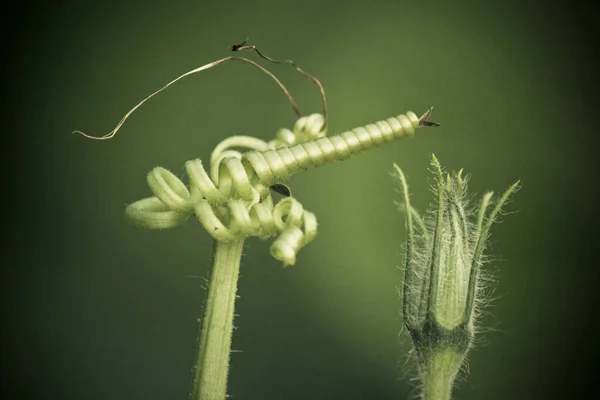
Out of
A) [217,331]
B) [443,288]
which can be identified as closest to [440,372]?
[443,288]

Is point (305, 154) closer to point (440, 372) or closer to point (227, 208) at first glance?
point (227, 208)

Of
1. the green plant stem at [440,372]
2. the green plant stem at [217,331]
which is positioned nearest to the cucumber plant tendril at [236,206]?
the green plant stem at [217,331]

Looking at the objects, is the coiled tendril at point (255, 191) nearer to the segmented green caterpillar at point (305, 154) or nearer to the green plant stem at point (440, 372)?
the segmented green caterpillar at point (305, 154)

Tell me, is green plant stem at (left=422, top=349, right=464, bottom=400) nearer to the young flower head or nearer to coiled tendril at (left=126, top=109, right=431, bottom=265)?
the young flower head

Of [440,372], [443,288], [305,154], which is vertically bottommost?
[440,372]

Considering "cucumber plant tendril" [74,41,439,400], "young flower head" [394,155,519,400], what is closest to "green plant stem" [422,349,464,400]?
"young flower head" [394,155,519,400]

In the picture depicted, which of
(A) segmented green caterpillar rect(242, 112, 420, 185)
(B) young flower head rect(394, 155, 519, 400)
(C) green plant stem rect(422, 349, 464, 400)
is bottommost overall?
(C) green plant stem rect(422, 349, 464, 400)
